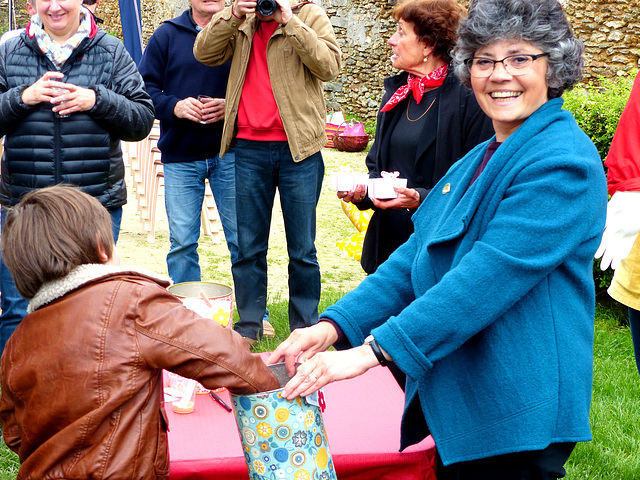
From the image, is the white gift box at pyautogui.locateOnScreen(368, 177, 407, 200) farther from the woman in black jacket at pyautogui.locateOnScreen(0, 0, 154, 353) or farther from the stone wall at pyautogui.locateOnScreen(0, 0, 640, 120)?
the stone wall at pyautogui.locateOnScreen(0, 0, 640, 120)

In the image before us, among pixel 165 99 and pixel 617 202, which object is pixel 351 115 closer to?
pixel 165 99

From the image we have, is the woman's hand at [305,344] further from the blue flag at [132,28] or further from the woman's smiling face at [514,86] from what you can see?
the blue flag at [132,28]

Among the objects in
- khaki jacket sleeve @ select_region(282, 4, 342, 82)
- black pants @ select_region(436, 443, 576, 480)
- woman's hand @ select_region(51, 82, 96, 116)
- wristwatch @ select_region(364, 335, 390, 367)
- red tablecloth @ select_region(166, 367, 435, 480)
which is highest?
khaki jacket sleeve @ select_region(282, 4, 342, 82)

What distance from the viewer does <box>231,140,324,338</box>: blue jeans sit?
13.4ft

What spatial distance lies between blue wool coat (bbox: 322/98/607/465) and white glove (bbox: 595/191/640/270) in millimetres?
1308

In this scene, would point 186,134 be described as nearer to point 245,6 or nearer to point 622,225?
point 245,6

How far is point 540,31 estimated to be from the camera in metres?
1.68

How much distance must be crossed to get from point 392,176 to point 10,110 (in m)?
1.74

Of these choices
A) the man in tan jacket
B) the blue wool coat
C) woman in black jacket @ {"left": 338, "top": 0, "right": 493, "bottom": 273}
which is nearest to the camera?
the blue wool coat

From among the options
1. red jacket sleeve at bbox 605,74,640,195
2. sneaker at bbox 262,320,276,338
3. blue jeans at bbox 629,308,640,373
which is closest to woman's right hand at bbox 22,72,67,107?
sneaker at bbox 262,320,276,338

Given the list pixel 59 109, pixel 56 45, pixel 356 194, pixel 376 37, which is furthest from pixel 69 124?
pixel 376 37

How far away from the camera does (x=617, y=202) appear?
2.91 meters

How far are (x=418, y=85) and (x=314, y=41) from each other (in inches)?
30.7

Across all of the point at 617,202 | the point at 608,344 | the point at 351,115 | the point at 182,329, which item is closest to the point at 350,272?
the point at 608,344
